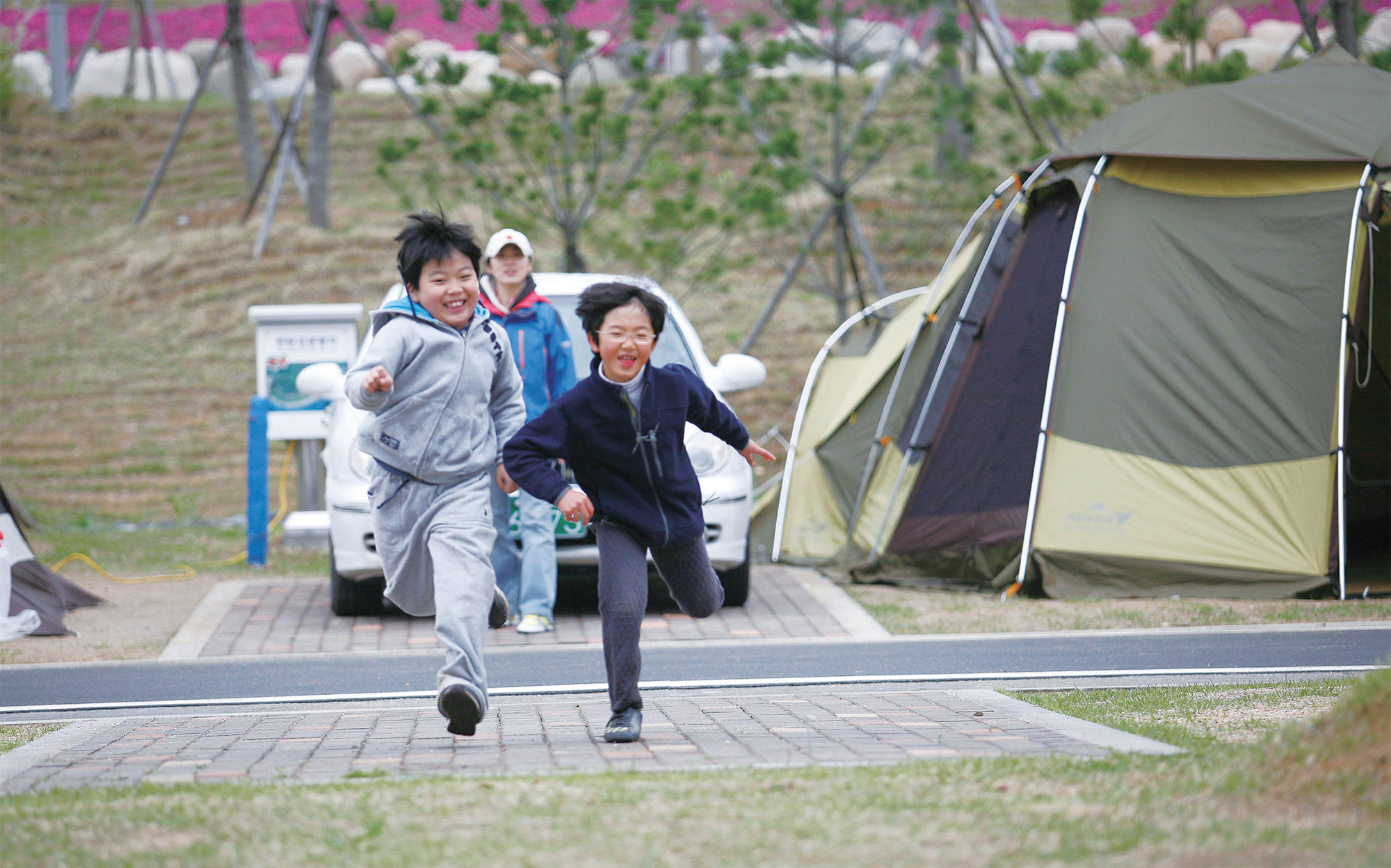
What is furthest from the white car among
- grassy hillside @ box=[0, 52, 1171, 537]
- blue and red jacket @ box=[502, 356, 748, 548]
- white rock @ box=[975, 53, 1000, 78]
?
white rock @ box=[975, 53, 1000, 78]

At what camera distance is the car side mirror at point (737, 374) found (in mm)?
7977

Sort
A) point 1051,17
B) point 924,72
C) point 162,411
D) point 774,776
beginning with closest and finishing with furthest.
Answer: point 774,776, point 924,72, point 162,411, point 1051,17

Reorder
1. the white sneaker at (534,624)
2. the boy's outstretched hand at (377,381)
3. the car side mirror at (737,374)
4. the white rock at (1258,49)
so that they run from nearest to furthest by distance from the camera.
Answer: the boy's outstretched hand at (377,381), the white sneaker at (534,624), the car side mirror at (737,374), the white rock at (1258,49)

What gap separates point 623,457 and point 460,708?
87cm

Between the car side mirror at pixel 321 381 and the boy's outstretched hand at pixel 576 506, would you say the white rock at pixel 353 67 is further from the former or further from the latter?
the boy's outstretched hand at pixel 576 506

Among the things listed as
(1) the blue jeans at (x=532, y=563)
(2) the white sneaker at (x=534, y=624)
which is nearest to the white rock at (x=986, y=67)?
(1) the blue jeans at (x=532, y=563)

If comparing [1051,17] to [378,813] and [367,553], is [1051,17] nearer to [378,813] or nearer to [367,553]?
[367,553]

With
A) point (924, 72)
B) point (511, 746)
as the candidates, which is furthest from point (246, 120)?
point (511, 746)

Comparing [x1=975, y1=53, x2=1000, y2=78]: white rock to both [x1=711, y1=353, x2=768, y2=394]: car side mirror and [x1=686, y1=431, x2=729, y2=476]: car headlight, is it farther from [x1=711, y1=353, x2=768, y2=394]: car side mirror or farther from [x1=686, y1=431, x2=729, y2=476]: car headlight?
[x1=686, y1=431, x2=729, y2=476]: car headlight

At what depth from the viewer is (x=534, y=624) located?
24.0 feet

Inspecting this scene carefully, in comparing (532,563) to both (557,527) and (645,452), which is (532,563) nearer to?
(557,527)

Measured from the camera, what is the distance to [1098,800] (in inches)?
126

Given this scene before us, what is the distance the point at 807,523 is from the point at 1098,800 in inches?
266

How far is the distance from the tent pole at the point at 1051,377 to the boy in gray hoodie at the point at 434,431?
14.1 feet
